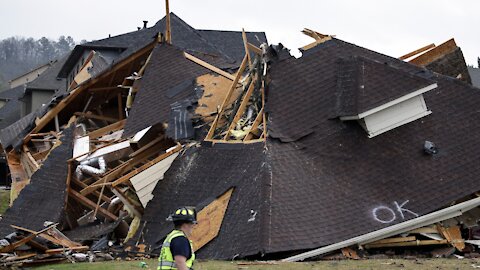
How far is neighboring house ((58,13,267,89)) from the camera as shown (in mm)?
23719

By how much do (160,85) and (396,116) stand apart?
21.7 ft

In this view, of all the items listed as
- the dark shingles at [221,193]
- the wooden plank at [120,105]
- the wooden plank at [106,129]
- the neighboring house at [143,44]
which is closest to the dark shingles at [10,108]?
the neighboring house at [143,44]

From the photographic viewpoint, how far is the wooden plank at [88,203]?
48.6 feet

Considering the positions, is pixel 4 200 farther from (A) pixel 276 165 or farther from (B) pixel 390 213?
(B) pixel 390 213

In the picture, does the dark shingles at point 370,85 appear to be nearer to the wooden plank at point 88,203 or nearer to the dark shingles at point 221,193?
the dark shingles at point 221,193

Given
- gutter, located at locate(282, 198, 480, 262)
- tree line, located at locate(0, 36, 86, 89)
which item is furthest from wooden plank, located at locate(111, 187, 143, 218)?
tree line, located at locate(0, 36, 86, 89)

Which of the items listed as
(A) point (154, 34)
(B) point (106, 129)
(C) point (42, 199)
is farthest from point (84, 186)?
(A) point (154, 34)

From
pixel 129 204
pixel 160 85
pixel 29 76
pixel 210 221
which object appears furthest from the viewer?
pixel 29 76

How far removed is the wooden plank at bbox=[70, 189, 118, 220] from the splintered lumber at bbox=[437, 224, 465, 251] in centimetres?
675

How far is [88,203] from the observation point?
15180 millimetres

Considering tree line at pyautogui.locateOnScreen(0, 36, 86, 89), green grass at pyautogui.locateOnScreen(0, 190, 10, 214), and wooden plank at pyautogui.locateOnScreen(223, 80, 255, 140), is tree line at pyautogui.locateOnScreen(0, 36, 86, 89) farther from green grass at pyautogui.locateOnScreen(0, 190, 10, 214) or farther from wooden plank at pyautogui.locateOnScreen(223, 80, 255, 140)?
wooden plank at pyautogui.locateOnScreen(223, 80, 255, 140)

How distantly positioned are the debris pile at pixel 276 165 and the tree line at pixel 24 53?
107 meters

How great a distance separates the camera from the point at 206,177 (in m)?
13.1

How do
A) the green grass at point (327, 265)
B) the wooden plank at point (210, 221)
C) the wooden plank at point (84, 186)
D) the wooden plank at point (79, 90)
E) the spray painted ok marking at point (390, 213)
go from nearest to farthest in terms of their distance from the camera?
1. the green grass at point (327, 265)
2. the spray painted ok marking at point (390, 213)
3. the wooden plank at point (210, 221)
4. the wooden plank at point (84, 186)
5. the wooden plank at point (79, 90)
